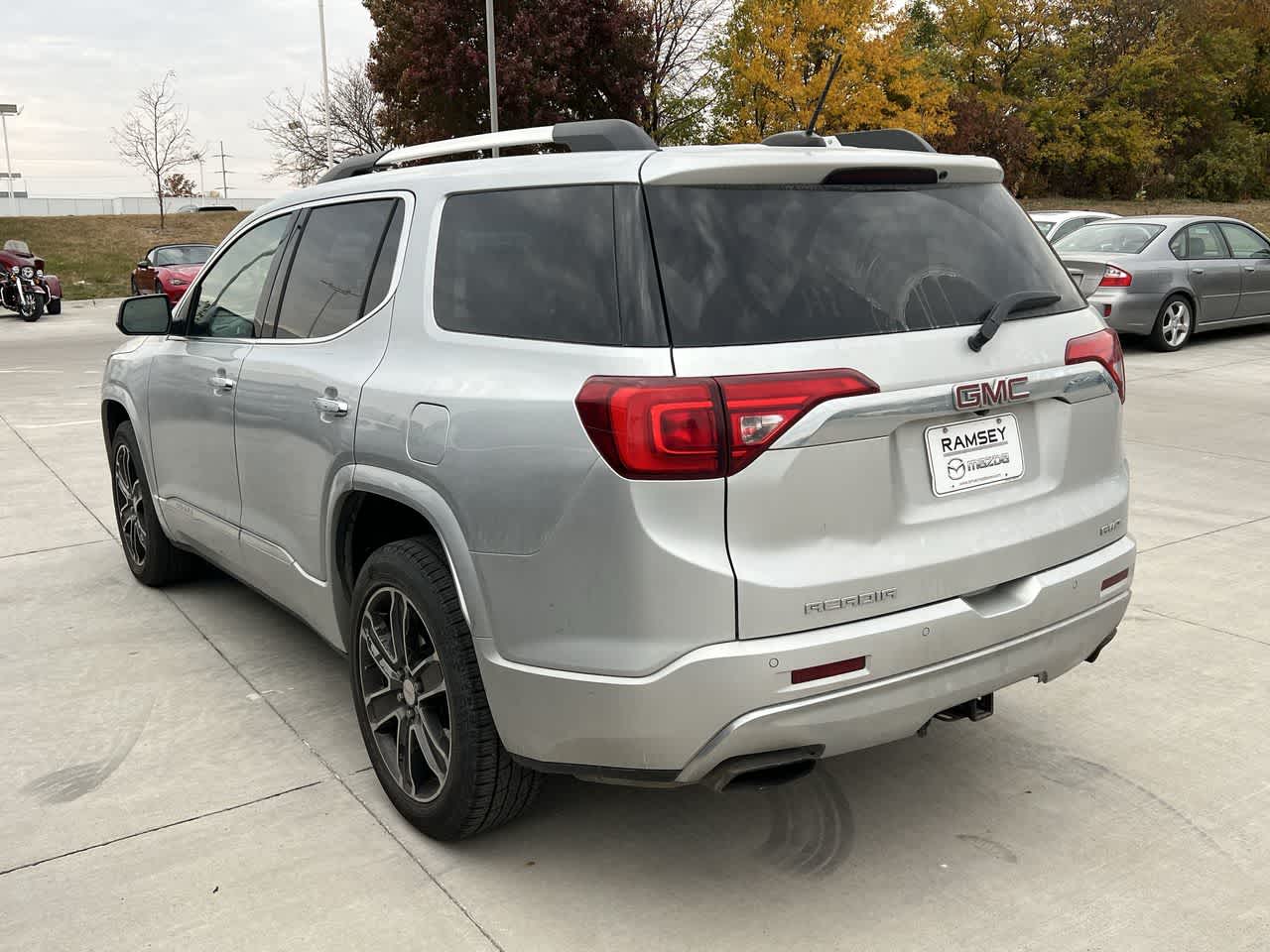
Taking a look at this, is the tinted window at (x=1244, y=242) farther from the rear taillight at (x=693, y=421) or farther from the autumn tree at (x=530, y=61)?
the autumn tree at (x=530, y=61)

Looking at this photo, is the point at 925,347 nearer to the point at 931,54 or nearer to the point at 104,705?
the point at 104,705

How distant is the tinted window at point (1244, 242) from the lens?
14266 mm

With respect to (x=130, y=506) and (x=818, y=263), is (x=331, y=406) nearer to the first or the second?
(x=818, y=263)

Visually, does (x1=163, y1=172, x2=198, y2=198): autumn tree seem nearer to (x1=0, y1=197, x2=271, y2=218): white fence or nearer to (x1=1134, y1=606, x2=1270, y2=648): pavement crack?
(x1=0, y1=197, x2=271, y2=218): white fence

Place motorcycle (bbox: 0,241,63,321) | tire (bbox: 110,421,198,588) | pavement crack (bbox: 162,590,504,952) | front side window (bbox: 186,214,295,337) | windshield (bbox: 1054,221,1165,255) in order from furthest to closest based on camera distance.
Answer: motorcycle (bbox: 0,241,63,321) → windshield (bbox: 1054,221,1165,255) → tire (bbox: 110,421,198,588) → front side window (bbox: 186,214,295,337) → pavement crack (bbox: 162,590,504,952)

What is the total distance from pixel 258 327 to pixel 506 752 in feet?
6.46

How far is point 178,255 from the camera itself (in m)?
25.6

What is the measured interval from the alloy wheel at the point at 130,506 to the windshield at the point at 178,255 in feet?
69.0

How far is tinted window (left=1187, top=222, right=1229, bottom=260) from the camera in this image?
13.8 metres

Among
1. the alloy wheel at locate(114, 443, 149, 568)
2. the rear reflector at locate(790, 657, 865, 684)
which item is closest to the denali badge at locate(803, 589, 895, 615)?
the rear reflector at locate(790, 657, 865, 684)

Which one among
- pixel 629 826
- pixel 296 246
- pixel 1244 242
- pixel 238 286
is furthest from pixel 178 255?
pixel 629 826

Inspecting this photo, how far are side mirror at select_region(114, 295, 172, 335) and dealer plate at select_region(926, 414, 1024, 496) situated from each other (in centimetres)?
344

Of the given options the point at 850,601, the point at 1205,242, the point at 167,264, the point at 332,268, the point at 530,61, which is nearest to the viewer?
the point at 850,601

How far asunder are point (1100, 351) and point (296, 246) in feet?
8.54
